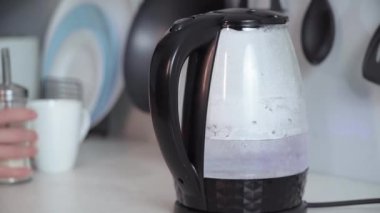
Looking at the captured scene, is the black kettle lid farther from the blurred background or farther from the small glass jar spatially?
the small glass jar

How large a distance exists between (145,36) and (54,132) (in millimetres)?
274

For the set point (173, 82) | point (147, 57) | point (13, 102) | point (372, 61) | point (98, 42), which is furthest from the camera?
point (98, 42)

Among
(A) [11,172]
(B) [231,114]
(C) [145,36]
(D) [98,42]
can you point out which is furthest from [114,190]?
(D) [98,42]

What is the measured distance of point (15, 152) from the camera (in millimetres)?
898

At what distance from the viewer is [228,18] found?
0.62 meters

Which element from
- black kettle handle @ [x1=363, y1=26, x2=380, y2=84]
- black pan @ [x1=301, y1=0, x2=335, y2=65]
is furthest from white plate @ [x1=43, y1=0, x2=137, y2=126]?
black kettle handle @ [x1=363, y1=26, x2=380, y2=84]

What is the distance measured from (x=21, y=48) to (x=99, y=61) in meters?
0.16

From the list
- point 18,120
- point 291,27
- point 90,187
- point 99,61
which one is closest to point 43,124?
point 18,120

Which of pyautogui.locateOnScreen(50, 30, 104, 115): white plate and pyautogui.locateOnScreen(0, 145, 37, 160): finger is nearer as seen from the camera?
pyautogui.locateOnScreen(0, 145, 37, 160): finger

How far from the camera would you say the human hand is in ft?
2.93

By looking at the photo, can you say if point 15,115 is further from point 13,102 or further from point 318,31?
point 318,31

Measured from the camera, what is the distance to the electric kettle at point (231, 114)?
0.60 metres

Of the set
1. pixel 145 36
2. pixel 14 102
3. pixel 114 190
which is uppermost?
pixel 145 36

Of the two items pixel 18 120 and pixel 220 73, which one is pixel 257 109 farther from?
pixel 18 120
